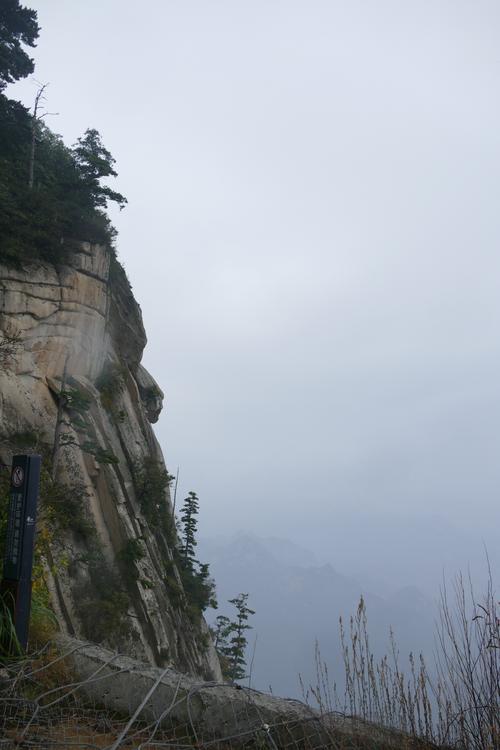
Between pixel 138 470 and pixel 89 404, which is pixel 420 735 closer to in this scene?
pixel 89 404

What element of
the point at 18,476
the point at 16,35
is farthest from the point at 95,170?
the point at 18,476

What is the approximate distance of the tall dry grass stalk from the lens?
3.19m

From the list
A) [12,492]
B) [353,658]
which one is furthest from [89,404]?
[353,658]

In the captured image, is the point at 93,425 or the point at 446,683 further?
the point at 93,425

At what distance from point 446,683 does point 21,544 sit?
14.2 feet

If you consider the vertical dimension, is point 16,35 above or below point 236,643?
above

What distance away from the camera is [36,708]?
4.34 metres

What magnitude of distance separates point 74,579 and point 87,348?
7811mm

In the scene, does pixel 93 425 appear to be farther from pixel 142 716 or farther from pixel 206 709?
pixel 206 709

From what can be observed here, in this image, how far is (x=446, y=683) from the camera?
11.2 ft

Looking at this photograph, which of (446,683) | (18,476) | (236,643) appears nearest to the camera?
(446,683)

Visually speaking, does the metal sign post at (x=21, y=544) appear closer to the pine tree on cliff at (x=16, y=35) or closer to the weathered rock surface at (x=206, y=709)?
the weathered rock surface at (x=206, y=709)

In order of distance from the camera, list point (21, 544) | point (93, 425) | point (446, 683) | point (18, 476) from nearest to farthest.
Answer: point (446, 683), point (21, 544), point (18, 476), point (93, 425)

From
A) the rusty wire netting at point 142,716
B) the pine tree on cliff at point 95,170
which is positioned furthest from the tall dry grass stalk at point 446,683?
the pine tree on cliff at point 95,170
